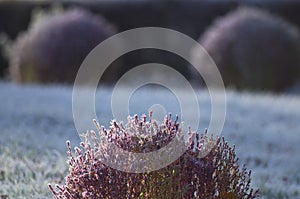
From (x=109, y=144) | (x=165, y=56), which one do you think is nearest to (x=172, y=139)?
(x=109, y=144)

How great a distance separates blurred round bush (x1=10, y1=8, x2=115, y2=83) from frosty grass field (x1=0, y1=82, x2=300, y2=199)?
102 inches

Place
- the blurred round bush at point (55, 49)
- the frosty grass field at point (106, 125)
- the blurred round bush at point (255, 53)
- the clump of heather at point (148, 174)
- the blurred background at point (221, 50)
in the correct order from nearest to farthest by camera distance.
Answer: the clump of heather at point (148, 174) → the frosty grass field at point (106, 125) → the blurred round bush at point (55, 49) → the blurred background at point (221, 50) → the blurred round bush at point (255, 53)

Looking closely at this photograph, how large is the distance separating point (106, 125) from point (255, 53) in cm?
759

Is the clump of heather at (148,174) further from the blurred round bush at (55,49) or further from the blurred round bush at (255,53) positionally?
the blurred round bush at (255,53)

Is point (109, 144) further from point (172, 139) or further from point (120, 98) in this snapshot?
point (120, 98)

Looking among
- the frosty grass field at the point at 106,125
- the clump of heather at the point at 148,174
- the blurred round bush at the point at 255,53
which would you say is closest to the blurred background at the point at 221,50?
the blurred round bush at the point at 255,53

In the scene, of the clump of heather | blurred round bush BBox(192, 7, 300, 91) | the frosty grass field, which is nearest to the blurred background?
blurred round bush BBox(192, 7, 300, 91)

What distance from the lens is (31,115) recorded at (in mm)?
9891

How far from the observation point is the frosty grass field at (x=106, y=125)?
21.1 ft

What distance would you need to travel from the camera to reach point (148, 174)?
443 centimetres

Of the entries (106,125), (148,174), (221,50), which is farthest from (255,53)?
(148,174)

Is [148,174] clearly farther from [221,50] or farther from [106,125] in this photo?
[221,50]

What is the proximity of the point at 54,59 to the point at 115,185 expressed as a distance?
11.5 meters

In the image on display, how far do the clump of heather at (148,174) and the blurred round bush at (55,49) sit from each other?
11230mm
